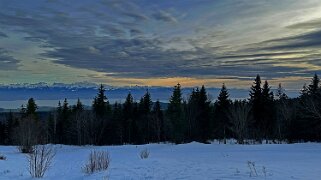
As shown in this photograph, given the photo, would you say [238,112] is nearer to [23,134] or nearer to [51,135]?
[23,134]

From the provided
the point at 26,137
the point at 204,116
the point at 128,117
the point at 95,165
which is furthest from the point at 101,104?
the point at 95,165

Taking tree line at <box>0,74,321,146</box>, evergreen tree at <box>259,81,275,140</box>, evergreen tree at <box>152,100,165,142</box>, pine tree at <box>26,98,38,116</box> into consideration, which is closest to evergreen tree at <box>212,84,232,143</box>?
tree line at <box>0,74,321,146</box>

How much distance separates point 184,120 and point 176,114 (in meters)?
2.68

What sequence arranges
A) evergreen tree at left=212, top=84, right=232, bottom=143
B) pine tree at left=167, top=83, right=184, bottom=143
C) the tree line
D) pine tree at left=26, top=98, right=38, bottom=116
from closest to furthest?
the tree line < evergreen tree at left=212, top=84, right=232, bottom=143 < pine tree at left=167, top=83, right=184, bottom=143 < pine tree at left=26, top=98, right=38, bottom=116

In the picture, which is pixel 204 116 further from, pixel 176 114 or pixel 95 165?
pixel 95 165

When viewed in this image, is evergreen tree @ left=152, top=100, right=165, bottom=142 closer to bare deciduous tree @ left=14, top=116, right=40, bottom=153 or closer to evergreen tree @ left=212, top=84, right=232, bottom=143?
evergreen tree @ left=212, top=84, right=232, bottom=143

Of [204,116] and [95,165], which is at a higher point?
[204,116]

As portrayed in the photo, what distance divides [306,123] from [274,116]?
32.8ft

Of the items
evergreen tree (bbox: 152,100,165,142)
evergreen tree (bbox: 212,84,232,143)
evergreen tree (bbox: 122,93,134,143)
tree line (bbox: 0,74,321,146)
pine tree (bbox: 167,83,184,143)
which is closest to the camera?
tree line (bbox: 0,74,321,146)

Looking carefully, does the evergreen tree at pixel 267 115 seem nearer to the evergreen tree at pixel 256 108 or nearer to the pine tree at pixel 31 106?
the evergreen tree at pixel 256 108

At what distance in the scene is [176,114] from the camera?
70250 mm

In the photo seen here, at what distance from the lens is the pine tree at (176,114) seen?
68.2 metres

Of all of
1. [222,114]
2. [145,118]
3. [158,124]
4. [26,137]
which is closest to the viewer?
[26,137]

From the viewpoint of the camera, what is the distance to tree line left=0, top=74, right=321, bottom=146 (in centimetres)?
5234
